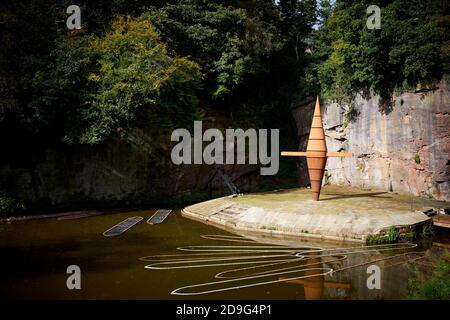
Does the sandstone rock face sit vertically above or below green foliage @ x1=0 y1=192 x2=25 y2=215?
above

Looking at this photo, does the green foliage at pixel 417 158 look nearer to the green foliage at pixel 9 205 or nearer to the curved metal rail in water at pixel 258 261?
the curved metal rail in water at pixel 258 261

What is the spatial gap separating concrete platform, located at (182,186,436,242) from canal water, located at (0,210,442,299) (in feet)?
2.99

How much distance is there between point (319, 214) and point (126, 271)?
24.1ft

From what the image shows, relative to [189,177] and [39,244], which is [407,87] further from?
[39,244]

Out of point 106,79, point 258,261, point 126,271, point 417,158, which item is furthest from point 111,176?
point 417,158

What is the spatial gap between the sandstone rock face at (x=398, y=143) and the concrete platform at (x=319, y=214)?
1106 mm

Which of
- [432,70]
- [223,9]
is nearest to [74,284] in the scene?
[432,70]

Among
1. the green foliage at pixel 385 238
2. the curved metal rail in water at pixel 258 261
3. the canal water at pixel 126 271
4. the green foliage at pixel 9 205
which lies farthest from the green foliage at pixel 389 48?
the green foliage at pixel 9 205

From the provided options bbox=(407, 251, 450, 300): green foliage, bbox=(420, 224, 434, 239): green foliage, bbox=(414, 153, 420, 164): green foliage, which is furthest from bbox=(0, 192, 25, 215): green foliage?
bbox=(414, 153, 420, 164): green foliage

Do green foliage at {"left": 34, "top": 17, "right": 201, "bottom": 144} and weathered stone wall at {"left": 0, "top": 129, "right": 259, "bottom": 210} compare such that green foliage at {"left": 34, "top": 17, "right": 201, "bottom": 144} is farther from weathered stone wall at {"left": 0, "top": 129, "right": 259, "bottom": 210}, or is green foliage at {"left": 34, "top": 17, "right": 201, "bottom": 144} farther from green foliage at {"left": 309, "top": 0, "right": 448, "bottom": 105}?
green foliage at {"left": 309, "top": 0, "right": 448, "bottom": 105}

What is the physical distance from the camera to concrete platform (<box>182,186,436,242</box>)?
13.9 m

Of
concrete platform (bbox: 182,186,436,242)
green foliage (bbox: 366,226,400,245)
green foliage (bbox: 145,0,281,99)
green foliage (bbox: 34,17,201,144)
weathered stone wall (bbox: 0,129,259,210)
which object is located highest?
green foliage (bbox: 145,0,281,99)

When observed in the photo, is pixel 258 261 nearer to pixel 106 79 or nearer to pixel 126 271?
pixel 126 271

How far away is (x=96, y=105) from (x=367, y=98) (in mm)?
12966
